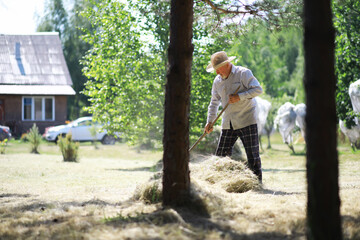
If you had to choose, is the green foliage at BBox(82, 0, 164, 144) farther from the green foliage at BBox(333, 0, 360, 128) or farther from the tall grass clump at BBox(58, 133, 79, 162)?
the green foliage at BBox(333, 0, 360, 128)

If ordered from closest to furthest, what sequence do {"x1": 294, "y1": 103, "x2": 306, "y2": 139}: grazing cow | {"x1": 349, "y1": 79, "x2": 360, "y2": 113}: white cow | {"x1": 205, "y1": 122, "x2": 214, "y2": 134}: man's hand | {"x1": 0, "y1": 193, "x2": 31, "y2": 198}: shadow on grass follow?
{"x1": 0, "y1": 193, "x2": 31, "y2": 198}: shadow on grass → {"x1": 205, "y1": 122, "x2": 214, "y2": 134}: man's hand → {"x1": 349, "y1": 79, "x2": 360, "y2": 113}: white cow → {"x1": 294, "y1": 103, "x2": 306, "y2": 139}: grazing cow

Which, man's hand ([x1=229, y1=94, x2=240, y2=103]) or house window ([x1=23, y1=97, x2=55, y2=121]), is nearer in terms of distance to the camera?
man's hand ([x1=229, y1=94, x2=240, y2=103])

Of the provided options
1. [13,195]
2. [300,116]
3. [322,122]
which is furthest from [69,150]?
[322,122]

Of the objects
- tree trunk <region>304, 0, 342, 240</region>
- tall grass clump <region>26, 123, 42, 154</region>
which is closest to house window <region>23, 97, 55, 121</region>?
tall grass clump <region>26, 123, 42, 154</region>

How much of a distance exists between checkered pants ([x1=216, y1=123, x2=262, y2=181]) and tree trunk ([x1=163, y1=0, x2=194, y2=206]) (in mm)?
2244

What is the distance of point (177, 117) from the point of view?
4.57m

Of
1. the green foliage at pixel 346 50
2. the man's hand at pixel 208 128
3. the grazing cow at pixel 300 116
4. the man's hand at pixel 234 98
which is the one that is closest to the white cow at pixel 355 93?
the green foliage at pixel 346 50

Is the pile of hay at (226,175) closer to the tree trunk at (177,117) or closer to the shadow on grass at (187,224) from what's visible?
the tree trunk at (177,117)

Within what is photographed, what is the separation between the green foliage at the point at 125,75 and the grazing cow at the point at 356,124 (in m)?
5.06

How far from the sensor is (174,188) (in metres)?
4.59

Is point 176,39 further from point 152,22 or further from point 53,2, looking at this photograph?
point 53,2

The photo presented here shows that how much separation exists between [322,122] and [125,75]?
387 inches

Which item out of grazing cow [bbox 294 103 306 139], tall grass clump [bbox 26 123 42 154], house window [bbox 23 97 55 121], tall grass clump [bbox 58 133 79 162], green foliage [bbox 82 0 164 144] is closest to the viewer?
green foliage [bbox 82 0 164 144]

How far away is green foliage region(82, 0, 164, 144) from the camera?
12516 mm
